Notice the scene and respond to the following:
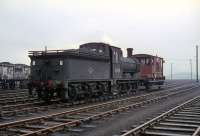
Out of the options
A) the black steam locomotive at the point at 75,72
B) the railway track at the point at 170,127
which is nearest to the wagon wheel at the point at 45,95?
the black steam locomotive at the point at 75,72

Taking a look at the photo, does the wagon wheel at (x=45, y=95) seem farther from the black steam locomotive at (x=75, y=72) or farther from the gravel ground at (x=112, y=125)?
the gravel ground at (x=112, y=125)

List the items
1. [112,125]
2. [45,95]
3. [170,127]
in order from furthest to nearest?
1. [45,95]
2. [112,125]
3. [170,127]

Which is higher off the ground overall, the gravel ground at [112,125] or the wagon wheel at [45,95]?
the wagon wheel at [45,95]

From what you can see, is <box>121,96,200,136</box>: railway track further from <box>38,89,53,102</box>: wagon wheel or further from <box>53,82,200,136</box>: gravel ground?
<box>38,89,53,102</box>: wagon wheel

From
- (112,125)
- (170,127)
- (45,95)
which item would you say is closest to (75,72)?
(45,95)

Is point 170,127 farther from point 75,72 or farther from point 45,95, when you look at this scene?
point 45,95

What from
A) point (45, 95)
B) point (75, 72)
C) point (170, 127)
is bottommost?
point (170, 127)

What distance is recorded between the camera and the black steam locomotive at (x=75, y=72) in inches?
722

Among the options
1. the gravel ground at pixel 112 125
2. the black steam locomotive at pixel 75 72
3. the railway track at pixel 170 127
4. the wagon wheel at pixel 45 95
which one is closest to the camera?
the railway track at pixel 170 127

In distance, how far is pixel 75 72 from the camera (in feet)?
62.2

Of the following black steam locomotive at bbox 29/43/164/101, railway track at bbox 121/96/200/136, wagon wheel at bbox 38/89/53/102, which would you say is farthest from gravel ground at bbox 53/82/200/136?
wagon wheel at bbox 38/89/53/102

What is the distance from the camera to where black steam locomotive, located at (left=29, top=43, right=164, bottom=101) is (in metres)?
18.3

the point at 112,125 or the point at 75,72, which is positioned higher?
the point at 75,72

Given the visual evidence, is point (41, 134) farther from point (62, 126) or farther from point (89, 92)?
point (89, 92)
